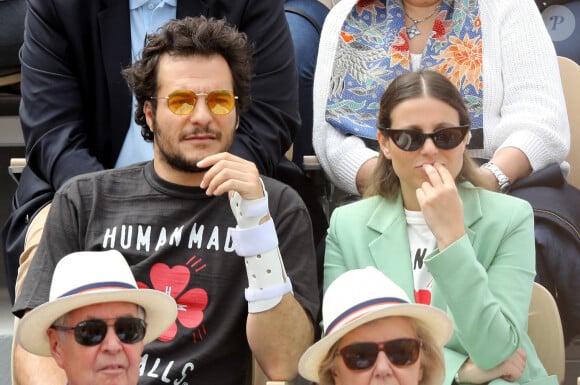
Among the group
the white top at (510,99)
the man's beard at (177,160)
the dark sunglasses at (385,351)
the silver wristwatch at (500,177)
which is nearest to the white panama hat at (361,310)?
the dark sunglasses at (385,351)

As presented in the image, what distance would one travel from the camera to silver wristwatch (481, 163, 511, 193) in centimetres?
427

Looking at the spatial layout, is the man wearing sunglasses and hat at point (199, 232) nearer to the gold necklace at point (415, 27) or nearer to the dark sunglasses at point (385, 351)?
the dark sunglasses at point (385, 351)

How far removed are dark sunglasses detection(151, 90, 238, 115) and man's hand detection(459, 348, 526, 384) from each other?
3.48 ft

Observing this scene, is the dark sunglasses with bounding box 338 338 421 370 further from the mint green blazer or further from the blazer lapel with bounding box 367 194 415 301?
the blazer lapel with bounding box 367 194 415 301

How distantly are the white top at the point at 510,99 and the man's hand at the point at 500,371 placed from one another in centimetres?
108

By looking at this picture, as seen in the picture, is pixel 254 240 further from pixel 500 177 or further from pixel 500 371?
pixel 500 177

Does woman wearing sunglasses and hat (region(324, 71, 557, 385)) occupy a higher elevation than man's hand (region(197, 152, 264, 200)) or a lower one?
lower

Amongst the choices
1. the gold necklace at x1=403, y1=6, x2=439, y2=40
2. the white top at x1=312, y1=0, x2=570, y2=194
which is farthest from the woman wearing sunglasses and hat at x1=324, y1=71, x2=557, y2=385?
the gold necklace at x1=403, y1=6, x2=439, y2=40

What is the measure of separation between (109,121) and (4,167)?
7.38ft

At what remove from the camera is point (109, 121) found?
4.40 m

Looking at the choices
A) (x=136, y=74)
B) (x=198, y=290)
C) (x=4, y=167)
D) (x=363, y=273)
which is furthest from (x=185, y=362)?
(x=4, y=167)

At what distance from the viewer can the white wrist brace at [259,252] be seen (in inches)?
133

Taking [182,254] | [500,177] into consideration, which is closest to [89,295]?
[182,254]

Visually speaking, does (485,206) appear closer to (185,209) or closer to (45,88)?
(185,209)
